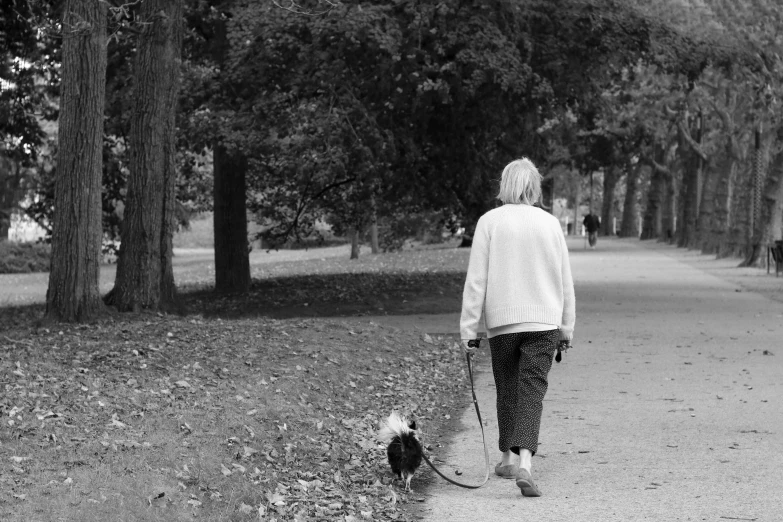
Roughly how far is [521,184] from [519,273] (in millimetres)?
495

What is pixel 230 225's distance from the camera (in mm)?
22734

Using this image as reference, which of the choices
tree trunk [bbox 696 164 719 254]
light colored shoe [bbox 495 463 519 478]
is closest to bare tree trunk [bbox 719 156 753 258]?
tree trunk [bbox 696 164 719 254]

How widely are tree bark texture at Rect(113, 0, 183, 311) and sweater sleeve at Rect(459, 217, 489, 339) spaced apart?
→ 932 cm

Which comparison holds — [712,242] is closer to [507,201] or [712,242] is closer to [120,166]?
[120,166]

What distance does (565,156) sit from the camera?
124ft

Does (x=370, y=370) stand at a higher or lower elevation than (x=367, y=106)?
lower

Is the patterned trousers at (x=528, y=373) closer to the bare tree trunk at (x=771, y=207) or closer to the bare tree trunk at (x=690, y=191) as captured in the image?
the bare tree trunk at (x=771, y=207)

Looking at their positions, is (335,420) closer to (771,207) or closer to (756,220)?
(771,207)

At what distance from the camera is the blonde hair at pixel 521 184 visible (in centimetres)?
670

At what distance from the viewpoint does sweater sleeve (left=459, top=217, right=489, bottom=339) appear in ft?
21.9

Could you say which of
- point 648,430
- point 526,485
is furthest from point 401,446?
point 648,430

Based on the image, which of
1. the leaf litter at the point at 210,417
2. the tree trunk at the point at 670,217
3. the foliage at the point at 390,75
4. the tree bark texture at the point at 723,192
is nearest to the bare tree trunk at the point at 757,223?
the tree bark texture at the point at 723,192

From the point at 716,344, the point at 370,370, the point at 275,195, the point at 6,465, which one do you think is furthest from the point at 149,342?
the point at 275,195

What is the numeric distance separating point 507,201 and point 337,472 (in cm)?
185
